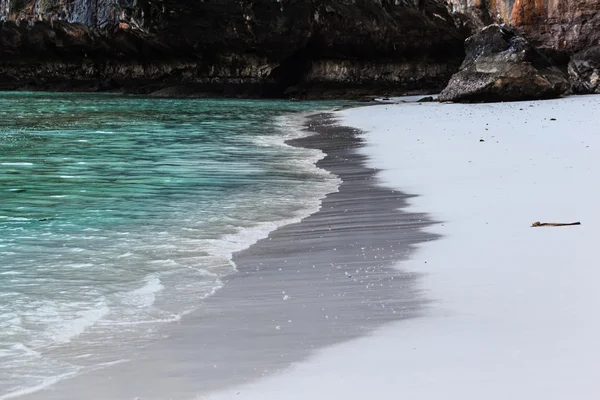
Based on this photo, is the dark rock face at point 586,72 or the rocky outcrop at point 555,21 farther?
the rocky outcrop at point 555,21

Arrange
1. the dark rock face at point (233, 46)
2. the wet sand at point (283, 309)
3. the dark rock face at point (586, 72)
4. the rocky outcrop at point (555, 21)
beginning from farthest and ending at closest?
1. the dark rock face at point (233, 46)
2. the rocky outcrop at point (555, 21)
3. the dark rock face at point (586, 72)
4. the wet sand at point (283, 309)

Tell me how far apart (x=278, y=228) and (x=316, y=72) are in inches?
1213

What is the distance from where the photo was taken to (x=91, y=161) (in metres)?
9.48

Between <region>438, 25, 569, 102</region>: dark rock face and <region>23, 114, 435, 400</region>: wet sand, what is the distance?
53.2 feet

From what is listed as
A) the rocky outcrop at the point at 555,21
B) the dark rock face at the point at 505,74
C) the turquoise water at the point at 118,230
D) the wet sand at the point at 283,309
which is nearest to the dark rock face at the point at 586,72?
the rocky outcrop at the point at 555,21

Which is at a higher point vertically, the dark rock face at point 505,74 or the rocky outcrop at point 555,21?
the rocky outcrop at point 555,21

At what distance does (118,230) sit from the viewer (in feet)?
17.3

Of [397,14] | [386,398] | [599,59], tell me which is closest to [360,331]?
[386,398]

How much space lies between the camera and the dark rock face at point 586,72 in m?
22.8

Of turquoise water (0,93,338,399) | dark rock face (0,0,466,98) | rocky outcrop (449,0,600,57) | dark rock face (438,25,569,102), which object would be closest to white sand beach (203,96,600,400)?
turquoise water (0,93,338,399)

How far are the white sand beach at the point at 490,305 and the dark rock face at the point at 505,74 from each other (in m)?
13.9

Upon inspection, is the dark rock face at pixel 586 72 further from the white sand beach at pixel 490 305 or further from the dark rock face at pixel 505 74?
the white sand beach at pixel 490 305

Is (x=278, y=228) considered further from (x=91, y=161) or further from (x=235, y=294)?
(x=91, y=161)

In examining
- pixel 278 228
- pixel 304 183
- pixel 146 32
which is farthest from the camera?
pixel 146 32
